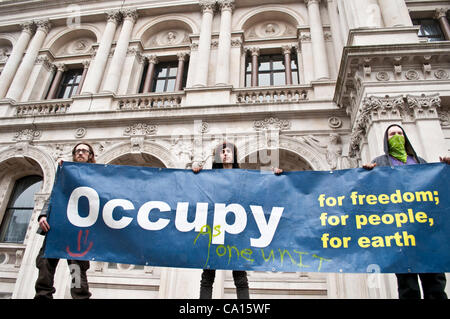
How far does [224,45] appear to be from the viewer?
12594 mm

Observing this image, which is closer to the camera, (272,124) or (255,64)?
(272,124)

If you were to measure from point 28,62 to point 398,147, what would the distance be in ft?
50.8

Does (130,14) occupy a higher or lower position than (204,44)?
higher

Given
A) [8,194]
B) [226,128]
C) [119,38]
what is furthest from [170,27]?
[8,194]

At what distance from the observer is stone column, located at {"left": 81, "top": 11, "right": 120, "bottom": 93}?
12555mm

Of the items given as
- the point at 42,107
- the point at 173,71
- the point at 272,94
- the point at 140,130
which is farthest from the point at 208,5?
the point at 42,107

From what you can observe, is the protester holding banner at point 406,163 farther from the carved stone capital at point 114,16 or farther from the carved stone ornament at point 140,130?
the carved stone capital at point 114,16

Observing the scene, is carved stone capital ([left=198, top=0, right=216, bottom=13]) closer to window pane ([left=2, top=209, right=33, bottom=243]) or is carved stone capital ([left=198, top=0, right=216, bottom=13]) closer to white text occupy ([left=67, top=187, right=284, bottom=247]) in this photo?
window pane ([left=2, top=209, right=33, bottom=243])

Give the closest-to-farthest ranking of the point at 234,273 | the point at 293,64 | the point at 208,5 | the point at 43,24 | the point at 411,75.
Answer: the point at 234,273 < the point at 411,75 < the point at 293,64 < the point at 208,5 < the point at 43,24

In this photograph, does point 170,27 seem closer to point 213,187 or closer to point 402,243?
point 213,187

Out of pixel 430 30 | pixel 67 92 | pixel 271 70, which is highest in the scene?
pixel 430 30

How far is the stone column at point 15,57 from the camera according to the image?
44.9 feet

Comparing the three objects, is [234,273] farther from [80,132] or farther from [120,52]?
[120,52]

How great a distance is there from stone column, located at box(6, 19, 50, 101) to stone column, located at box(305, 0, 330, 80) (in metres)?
12.4
